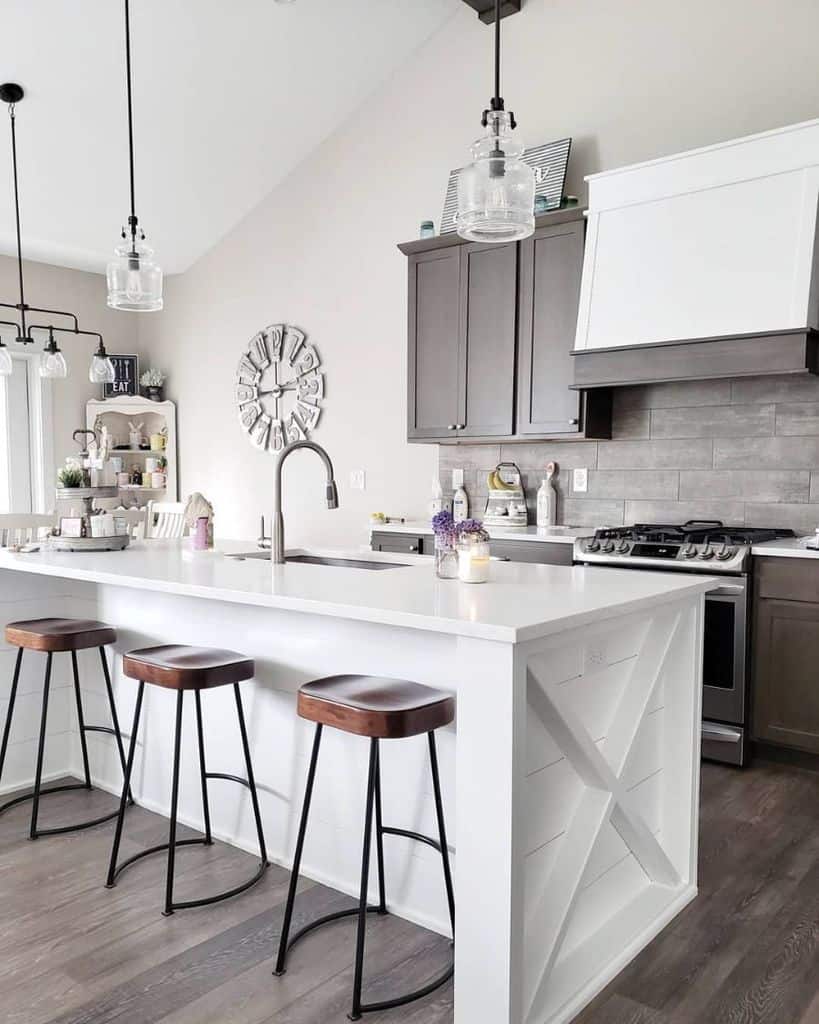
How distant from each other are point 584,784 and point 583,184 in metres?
3.45

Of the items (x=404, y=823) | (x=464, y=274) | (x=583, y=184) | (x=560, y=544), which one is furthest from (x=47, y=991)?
(x=583, y=184)

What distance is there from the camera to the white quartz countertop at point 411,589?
184 centimetres

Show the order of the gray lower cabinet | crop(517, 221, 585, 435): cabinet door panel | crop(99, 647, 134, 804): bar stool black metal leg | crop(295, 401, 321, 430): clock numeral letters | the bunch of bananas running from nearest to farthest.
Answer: crop(99, 647, 134, 804): bar stool black metal leg < the gray lower cabinet < crop(517, 221, 585, 435): cabinet door panel < the bunch of bananas < crop(295, 401, 321, 430): clock numeral letters

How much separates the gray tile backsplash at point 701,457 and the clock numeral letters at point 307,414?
154 cm

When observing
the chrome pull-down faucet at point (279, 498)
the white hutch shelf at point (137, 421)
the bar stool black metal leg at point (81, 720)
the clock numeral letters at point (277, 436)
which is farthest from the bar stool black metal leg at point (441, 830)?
the white hutch shelf at point (137, 421)

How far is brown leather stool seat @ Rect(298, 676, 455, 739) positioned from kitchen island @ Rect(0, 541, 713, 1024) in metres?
0.11

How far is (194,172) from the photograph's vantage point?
570cm

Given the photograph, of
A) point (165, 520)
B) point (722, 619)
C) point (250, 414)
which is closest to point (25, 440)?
point (165, 520)

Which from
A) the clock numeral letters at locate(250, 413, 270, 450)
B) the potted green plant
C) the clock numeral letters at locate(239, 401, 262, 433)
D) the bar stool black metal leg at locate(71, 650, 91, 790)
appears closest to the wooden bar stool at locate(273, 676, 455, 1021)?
the bar stool black metal leg at locate(71, 650, 91, 790)

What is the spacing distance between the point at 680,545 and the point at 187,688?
218cm

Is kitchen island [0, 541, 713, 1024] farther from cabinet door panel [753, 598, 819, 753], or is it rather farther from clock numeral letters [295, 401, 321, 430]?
clock numeral letters [295, 401, 321, 430]

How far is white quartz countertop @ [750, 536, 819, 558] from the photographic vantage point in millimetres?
3357

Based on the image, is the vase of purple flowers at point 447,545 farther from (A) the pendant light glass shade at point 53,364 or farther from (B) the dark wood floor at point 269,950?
(A) the pendant light glass shade at point 53,364

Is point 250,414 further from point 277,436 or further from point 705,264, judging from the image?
point 705,264
